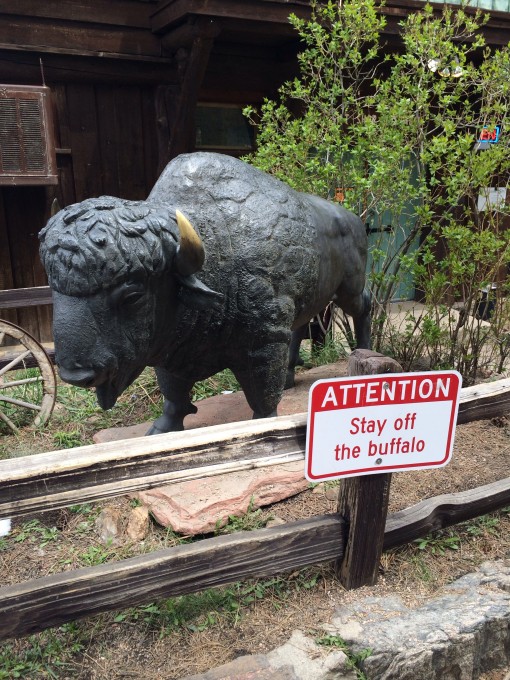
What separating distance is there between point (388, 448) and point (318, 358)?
9.98 ft

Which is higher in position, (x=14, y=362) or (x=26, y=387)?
(x=14, y=362)

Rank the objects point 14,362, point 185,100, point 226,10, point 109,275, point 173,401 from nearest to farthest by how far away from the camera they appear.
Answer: point 109,275, point 173,401, point 14,362, point 226,10, point 185,100

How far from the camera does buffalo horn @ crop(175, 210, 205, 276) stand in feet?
6.61

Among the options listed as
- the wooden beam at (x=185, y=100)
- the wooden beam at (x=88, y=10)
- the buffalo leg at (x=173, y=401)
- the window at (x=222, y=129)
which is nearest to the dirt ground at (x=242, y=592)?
the buffalo leg at (x=173, y=401)

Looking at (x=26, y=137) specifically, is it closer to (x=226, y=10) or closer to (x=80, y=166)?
(x=80, y=166)

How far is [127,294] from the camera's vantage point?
1994mm

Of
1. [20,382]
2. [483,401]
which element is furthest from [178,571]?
[20,382]

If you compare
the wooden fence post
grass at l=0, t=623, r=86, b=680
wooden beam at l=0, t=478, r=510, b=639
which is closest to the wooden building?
grass at l=0, t=623, r=86, b=680

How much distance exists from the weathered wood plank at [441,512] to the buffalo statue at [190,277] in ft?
2.67

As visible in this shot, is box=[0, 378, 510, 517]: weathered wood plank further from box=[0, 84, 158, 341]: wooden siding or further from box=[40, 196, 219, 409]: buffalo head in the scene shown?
box=[0, 84, 158, 341]: wooden siding

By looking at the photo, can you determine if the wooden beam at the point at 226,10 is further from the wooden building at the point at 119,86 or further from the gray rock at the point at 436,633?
the gray rock at the point at 436,633

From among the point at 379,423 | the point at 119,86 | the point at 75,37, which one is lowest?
the point at 379,423

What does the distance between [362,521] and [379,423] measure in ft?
1.39

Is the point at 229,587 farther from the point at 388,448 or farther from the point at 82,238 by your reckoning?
the point at 82,238
